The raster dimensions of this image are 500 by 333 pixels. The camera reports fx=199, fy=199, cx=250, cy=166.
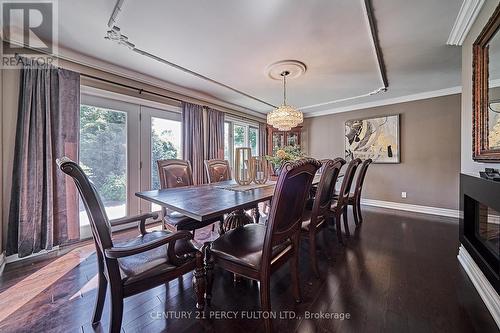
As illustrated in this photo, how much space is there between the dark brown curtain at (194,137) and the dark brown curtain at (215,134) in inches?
7.2

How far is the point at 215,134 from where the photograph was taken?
13.9ft

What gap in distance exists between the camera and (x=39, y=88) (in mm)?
2227

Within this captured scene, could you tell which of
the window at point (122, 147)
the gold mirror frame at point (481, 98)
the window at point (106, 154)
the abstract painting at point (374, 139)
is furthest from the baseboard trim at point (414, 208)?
the window at point (106, 154)

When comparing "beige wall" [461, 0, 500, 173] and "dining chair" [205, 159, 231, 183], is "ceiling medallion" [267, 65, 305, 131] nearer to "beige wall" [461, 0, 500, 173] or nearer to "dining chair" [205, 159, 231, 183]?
"dining chair" [205, 159, 231, 183]

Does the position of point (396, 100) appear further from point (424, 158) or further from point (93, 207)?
point (93, 207)

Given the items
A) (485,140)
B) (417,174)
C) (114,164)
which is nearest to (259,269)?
(485,140)

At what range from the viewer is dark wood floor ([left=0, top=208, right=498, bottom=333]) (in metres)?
1.30

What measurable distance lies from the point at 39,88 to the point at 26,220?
1.46m

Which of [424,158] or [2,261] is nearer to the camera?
[2,261]

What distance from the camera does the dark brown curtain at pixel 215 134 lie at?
412 cm

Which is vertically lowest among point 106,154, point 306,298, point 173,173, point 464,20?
point 306,298

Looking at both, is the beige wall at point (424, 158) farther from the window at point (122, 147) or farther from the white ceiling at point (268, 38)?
the window at point (122, 147)

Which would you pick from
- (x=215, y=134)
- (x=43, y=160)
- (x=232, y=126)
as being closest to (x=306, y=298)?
(x=43, y=160)

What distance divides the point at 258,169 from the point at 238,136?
3138mm
